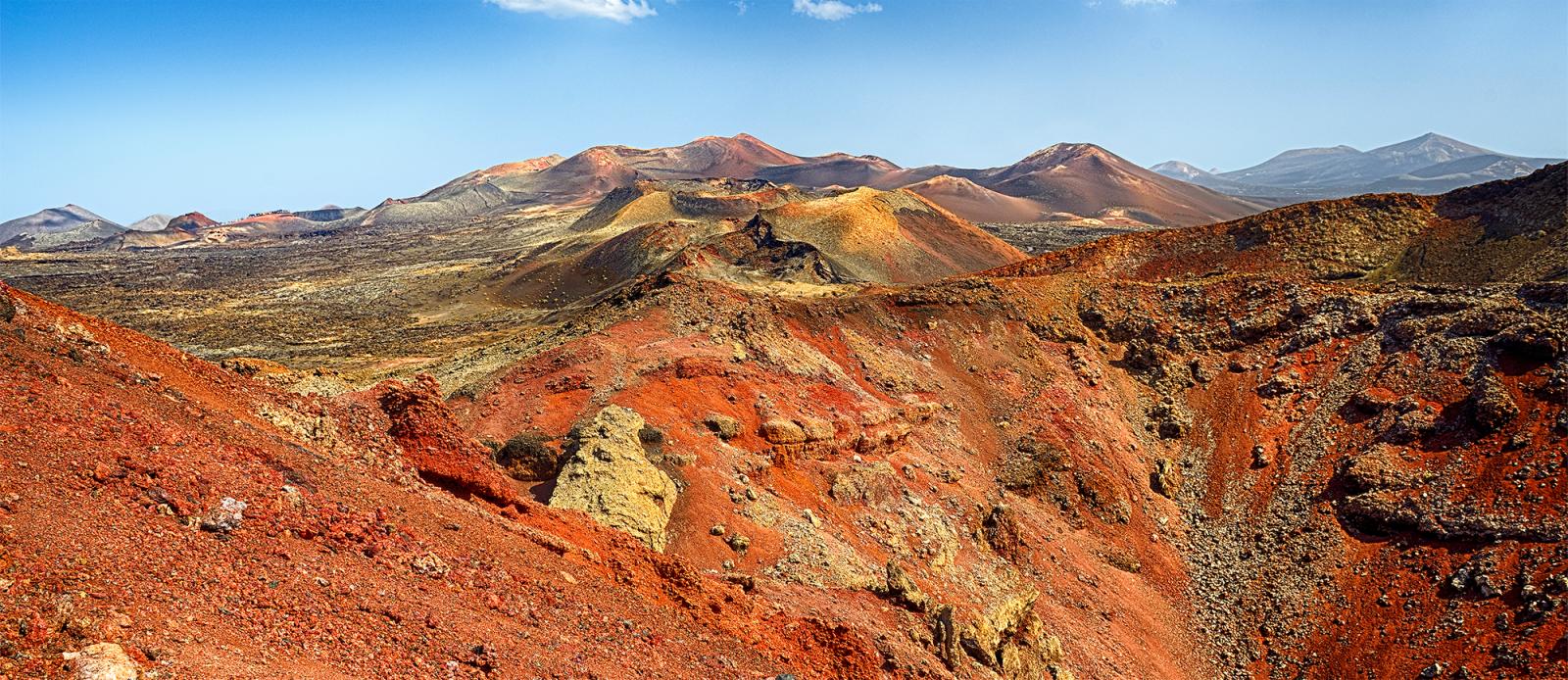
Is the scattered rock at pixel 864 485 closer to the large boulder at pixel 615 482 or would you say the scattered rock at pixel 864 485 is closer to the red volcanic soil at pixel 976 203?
the large boulder at pixel 615 482

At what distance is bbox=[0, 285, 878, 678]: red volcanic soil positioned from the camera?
7.03m

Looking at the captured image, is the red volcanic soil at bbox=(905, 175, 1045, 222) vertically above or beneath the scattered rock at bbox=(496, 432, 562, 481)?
above

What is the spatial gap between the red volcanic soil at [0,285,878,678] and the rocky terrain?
50 millimetres

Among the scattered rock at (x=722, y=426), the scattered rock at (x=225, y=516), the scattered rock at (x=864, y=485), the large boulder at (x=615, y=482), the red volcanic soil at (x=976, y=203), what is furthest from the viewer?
the red volcanic soil at (x=976, y=203)

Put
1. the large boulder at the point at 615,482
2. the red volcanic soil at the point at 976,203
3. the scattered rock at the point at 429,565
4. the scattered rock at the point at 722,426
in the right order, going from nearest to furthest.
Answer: the scattered rock at the point at 429,565 < the large boulder at the point at 615,482 < the scattered rock at the point at 722,426 < the red volcanic soil at the point at 976,203

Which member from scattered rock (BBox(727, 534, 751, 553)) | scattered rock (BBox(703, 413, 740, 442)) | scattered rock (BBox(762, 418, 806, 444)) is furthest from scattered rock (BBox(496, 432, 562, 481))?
scattered rock (BBox(762, 418, 806, 444))

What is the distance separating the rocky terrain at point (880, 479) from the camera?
8.47 m

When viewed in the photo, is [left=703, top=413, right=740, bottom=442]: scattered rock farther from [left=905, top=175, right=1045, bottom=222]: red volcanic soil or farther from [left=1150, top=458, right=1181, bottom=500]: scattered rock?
[left=905, top=175, right=1045, bottom=222]: red volcanic soil

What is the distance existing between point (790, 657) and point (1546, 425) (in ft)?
87.9

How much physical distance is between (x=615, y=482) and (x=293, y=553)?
8.58 m

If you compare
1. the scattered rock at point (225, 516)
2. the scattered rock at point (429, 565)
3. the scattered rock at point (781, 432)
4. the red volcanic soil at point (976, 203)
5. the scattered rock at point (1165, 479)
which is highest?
the red volcanic soil at point (976, 203)

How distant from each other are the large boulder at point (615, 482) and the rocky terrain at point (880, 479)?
0.09 metres

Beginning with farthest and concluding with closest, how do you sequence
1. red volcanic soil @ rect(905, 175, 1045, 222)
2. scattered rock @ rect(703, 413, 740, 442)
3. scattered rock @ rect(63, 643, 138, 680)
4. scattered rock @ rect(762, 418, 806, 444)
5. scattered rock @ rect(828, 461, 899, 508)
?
red volcanic soil @ rect(905, 175, 1045, 222) → scattered rock @ rect(762, 418, 806, 444) → scattered rock @ rect(703, 413, 740, 442) → scattered rock @ rect(828, 461, 899, 508) → scattered rock @ rect(63, 643, 138, 680)

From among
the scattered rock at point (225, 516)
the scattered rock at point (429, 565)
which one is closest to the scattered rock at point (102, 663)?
the scattered rock at point (225, 516)
